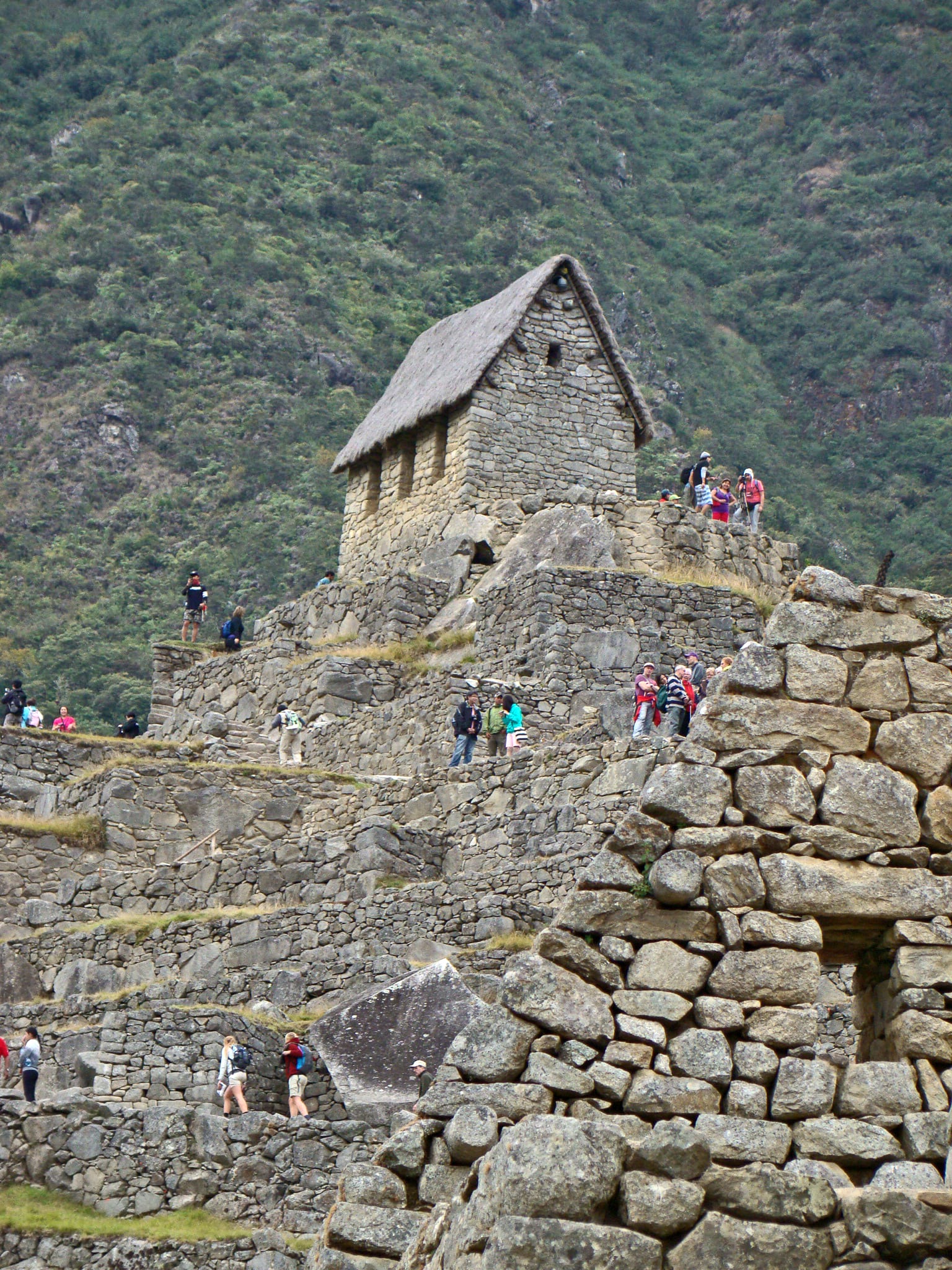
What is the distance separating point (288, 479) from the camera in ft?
208

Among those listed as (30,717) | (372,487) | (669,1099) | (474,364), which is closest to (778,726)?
(669,1099)

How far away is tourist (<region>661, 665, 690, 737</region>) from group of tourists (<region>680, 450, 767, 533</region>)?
355 inches

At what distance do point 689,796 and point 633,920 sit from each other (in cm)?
42

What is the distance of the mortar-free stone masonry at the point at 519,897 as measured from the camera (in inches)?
229

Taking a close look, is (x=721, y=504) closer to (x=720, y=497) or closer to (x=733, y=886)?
(x=720, y=497)

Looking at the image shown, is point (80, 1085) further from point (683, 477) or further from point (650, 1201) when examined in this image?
point (683, 477)

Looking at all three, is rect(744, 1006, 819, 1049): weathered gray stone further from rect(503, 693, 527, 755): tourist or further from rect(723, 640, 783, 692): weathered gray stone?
rect(503, 693, 527, 755): tourist

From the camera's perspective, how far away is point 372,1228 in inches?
245

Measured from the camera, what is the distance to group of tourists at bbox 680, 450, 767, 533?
32.4 m

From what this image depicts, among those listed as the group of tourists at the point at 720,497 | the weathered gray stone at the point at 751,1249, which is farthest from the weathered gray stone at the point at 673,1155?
the group of tourists at the point at 720,497

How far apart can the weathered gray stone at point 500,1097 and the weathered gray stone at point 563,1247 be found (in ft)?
1.86

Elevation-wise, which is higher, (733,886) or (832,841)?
(832,841)

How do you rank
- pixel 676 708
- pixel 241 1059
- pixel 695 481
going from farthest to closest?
1. pixel 695 481
2. pixel 676 708
3. pixel 241 1059

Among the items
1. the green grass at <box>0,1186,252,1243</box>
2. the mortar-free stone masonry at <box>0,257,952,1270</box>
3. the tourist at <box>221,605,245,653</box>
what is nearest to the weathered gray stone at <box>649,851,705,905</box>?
the mortar-free stone masonry at <box>0,257,952,1270</box>
